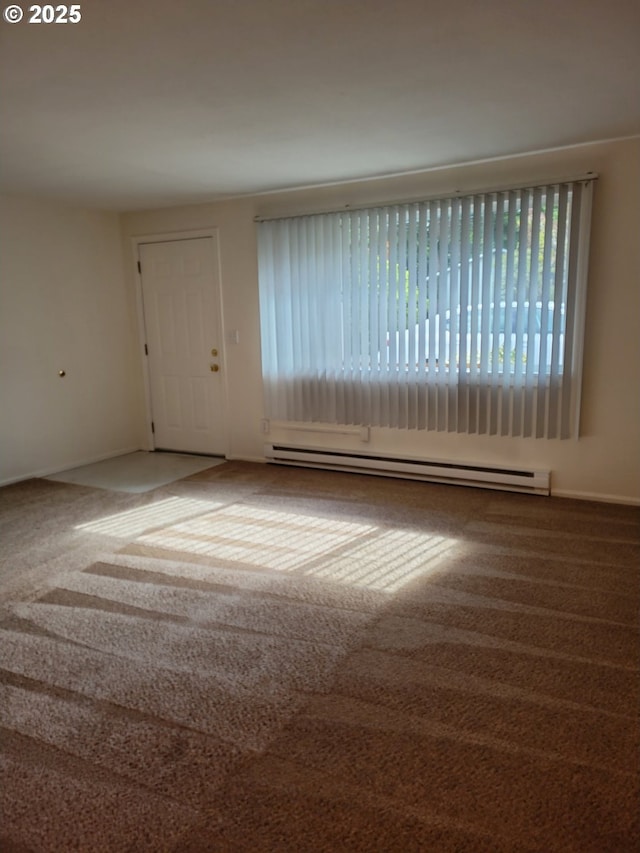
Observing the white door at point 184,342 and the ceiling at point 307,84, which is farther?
the white door at point 184,342

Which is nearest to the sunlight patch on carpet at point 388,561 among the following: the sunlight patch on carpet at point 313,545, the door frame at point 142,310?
the sunlight patch on carpet at point 313,545

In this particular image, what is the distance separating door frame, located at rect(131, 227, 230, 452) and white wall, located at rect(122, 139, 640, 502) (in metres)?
0.43

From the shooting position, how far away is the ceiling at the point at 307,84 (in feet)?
6.37

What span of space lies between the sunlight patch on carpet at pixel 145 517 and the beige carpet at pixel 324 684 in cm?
5

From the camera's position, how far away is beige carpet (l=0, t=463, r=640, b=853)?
1.56 meters

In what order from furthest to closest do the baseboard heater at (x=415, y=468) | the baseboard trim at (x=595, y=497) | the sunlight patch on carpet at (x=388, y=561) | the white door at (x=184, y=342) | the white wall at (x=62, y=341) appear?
the white door at (x=184, y=342)
the white wall at (x=62, y=341)
the baseboard heater at (x=415, y=468)
the baseboard trim at (x=595, y=497)
the sunlight patch on carpet at (x=388, y=561)

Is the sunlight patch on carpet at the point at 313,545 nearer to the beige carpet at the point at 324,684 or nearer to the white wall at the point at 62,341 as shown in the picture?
the beige carpet at the point at 324,684

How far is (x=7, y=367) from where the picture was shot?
471 centimetres

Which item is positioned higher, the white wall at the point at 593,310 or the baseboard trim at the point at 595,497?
the white wall at the point at 593,310

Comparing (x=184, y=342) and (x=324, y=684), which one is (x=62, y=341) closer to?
(x=184, y=342)

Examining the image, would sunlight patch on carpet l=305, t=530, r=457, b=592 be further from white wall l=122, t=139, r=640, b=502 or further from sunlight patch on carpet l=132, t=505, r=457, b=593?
white wall l=122, t=139, r=640, b=502

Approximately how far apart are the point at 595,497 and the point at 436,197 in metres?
2.41

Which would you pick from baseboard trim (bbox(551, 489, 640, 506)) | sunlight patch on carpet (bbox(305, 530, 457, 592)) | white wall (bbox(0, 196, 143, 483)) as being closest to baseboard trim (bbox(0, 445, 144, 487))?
white wall (bbox(0, 196, 143, 483))

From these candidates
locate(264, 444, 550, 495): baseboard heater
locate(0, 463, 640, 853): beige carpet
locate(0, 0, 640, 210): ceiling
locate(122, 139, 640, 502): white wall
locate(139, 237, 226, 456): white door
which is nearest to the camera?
locate(0, 463, 640, 853): beige carpet
